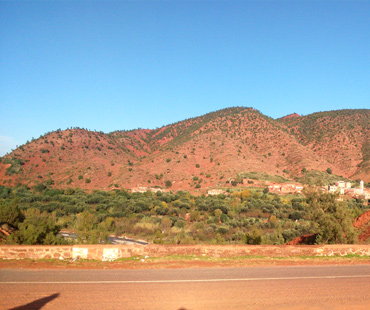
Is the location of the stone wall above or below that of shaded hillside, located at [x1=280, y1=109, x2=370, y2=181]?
below

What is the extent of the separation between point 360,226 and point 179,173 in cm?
4743

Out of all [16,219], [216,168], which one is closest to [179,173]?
[216,168]

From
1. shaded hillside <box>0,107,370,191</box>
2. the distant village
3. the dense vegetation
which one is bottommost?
the dense vegetation

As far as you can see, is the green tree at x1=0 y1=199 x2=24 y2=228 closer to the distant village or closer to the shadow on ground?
the shadow on ground

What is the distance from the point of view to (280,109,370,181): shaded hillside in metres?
78.7

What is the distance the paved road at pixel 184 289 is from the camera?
6172 mm

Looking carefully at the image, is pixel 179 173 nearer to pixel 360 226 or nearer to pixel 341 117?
pixel 360 226

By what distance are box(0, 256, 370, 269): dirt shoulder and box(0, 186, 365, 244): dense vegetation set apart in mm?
4578

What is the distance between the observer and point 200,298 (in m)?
6.55

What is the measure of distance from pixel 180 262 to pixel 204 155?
64047 mm

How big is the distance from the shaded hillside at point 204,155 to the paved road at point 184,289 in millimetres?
50103

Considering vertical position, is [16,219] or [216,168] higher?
[216,168]

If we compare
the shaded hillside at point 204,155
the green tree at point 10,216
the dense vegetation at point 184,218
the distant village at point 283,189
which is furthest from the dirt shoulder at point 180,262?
the shaded hillside at point 204,155

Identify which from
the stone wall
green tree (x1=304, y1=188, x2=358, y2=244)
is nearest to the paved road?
the stone wall
